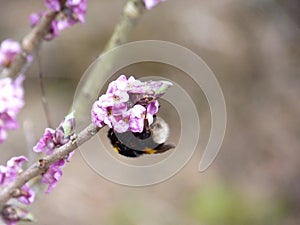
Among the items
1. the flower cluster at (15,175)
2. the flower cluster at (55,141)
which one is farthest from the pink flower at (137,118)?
the flower cluster at (15,175)

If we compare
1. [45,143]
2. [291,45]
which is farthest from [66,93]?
[45,143]

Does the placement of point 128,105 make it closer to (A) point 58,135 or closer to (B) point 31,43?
(A) point 58,135

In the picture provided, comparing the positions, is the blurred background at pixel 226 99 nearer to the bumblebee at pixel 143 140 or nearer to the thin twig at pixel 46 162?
the thin twig at pixel 46 162

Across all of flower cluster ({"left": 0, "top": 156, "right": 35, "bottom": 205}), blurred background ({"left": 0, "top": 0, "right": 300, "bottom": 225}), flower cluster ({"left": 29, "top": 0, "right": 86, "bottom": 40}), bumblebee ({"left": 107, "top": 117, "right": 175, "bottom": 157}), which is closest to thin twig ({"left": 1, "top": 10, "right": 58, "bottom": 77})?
flower cluster ({"left": 29, "top": 0, "right": 86, "bottom": 40})

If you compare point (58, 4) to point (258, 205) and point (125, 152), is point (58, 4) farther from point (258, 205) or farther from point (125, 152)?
point (258, 205)

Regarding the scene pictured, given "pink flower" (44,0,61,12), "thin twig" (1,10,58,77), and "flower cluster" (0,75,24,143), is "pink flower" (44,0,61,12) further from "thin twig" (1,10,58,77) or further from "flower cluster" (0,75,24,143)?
"flower cluster" (0,75,24,143)

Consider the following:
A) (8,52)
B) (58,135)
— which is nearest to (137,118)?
(58,135)

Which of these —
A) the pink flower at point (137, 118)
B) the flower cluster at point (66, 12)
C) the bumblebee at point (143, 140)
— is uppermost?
the flower cluster at point (66, 12)
